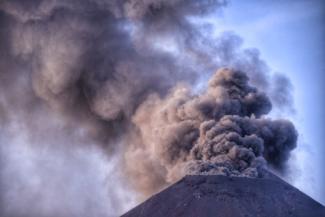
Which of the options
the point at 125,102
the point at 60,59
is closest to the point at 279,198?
the point at 125,102

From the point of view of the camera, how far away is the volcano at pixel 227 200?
123ft

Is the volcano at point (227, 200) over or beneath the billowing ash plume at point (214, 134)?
beneath

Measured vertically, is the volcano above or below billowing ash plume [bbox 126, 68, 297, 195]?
below

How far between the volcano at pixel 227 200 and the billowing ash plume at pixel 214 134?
1.14 meters

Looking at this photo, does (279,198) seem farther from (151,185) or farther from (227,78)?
(151,185)

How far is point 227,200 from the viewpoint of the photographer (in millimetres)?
38250

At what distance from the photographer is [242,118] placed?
1757 inches

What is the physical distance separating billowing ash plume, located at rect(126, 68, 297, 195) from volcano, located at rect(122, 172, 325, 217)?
1.14 meters

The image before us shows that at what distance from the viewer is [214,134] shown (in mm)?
42656

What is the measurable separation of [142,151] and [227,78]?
14.6 meters

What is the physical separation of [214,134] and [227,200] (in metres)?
6.91

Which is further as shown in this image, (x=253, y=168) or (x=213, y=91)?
(x=213, y=91)

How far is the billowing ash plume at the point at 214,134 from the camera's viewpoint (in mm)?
41094

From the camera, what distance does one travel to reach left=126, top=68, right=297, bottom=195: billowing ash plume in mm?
41094
